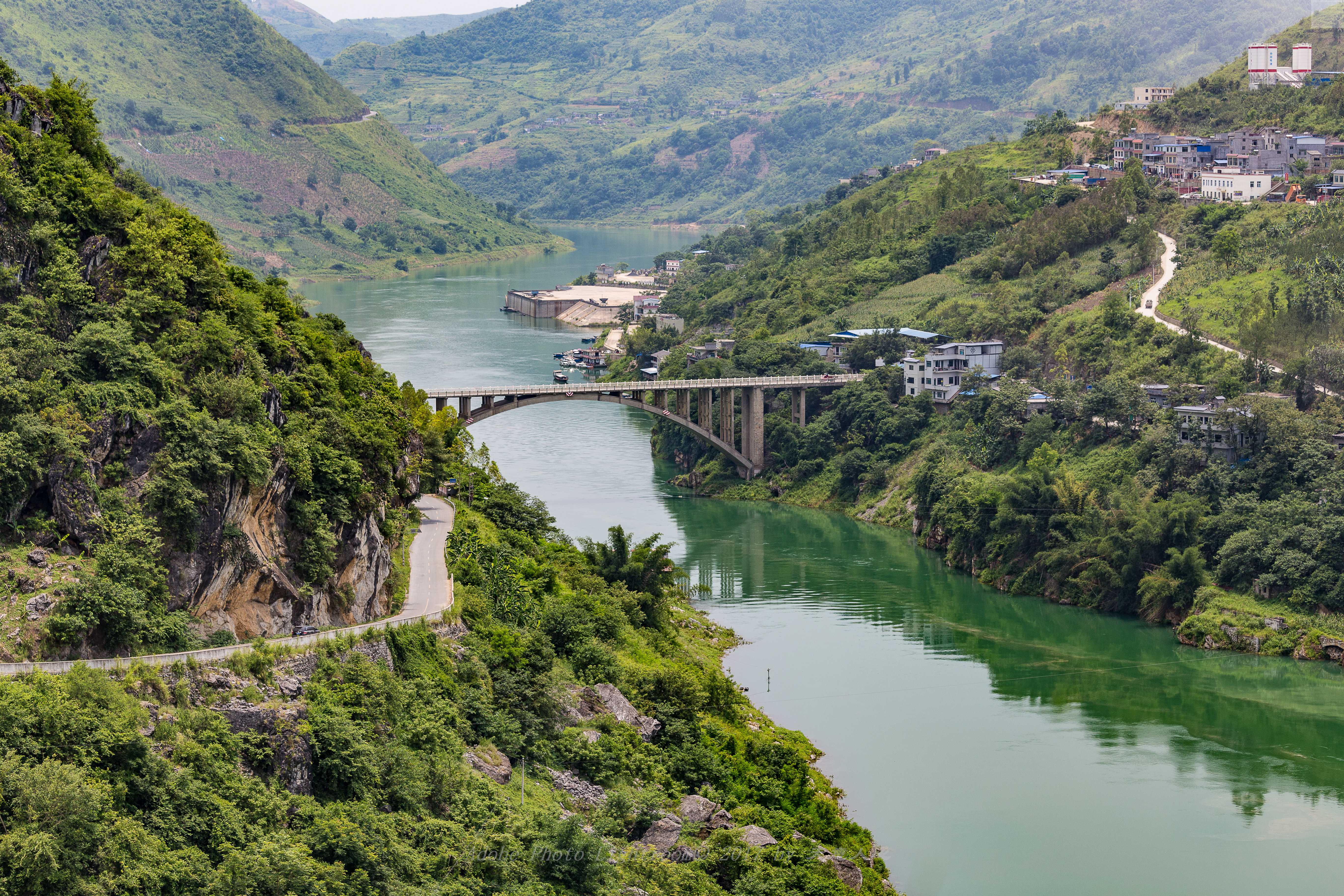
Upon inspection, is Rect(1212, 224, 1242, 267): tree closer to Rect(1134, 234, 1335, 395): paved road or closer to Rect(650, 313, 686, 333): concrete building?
Rect(1134, 234, 1335, 395): paved road

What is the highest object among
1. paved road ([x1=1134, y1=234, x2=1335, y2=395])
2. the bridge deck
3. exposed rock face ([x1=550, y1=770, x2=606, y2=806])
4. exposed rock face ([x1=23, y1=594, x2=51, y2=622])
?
paved road ([x1=1134, y1=234, x2=1335, y2=395])

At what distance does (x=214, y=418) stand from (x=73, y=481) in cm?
288

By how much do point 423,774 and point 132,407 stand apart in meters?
6.85

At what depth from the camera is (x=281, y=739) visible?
2152 cm

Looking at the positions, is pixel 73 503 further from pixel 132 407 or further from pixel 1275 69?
pixel 1275 69

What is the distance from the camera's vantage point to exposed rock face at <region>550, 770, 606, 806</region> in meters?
26.5

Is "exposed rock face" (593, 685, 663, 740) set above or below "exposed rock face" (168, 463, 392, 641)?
below

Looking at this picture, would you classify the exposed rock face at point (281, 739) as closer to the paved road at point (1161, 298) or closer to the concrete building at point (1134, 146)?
the paved road at point (1161, 298)

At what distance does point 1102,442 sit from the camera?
2192 inches

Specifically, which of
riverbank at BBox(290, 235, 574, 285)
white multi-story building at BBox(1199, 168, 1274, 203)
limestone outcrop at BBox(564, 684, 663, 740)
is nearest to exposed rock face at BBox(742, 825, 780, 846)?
limestone outcrop at BBox(564, 684, 663, 740)

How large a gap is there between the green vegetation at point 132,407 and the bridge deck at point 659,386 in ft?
89.2

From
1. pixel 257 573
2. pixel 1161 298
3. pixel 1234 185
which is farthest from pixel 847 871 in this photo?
pixel 1234 185

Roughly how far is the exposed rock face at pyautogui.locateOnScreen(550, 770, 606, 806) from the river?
6.56 metres

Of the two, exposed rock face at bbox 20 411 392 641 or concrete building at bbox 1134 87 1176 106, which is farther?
concrete building at bbox 1134 87 1176 106
